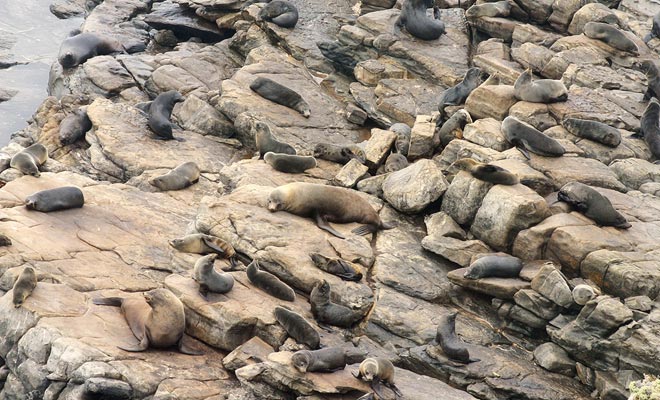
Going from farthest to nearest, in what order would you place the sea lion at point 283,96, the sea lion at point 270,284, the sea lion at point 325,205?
the sea lion at point 283,96
the sea lion at point 325,205
the sea lion at point 270,284

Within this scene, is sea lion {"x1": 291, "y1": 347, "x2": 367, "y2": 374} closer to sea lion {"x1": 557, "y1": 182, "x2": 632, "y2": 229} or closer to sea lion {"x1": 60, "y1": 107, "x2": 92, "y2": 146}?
sea lion {"x1": 557, "y1": 182, "x2": 632, "y2": 229}

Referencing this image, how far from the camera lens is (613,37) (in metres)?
24.0

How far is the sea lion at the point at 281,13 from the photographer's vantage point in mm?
26703

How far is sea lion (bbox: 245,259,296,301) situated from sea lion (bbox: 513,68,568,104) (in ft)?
28.7

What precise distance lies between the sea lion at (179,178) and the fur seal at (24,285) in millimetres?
5866

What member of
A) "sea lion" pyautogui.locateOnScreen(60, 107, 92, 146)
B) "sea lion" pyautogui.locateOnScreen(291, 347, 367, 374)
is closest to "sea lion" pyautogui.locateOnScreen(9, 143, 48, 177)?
"sea lion" pyautogui.locateOnScreen(60, 107, 92, 146)

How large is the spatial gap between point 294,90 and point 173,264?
889 centimetres

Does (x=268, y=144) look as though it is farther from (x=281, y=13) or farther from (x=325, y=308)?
(x=281, y=13)

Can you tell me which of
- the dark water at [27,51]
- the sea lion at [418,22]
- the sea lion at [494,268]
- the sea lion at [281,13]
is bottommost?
the dark water at [27,51]

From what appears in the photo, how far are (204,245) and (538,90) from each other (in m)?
9.15

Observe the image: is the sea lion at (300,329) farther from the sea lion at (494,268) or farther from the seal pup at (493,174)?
the seal pup at (493,174)

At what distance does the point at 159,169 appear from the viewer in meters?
20.4

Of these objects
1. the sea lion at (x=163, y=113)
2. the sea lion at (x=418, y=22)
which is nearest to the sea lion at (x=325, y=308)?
the sea lion at (x=163, y=113)

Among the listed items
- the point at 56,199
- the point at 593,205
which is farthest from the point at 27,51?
the point at 593,205
